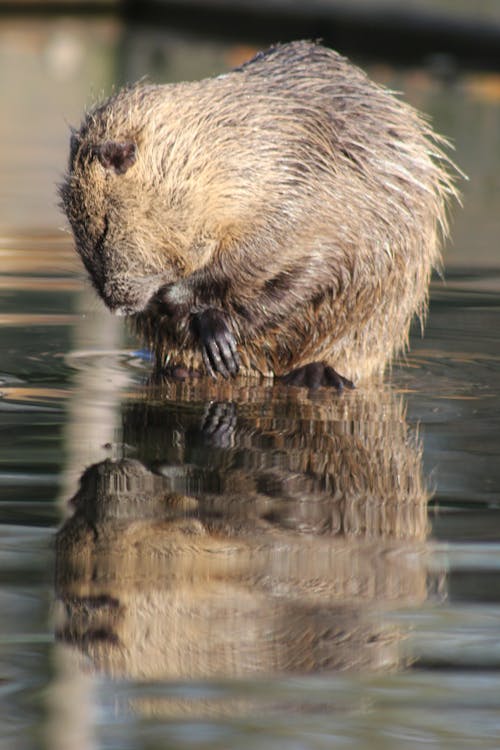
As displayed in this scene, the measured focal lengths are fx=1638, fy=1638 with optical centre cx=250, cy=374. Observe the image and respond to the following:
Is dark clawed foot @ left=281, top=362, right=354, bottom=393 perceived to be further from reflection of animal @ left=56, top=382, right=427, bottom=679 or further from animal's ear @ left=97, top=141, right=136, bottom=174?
animal's ear @ left=97, top=141, right=136, bottom=174

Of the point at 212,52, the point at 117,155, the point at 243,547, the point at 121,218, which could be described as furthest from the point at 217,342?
the point at 212,52

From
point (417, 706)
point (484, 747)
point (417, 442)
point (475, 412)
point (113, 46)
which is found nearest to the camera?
point (484, 747)

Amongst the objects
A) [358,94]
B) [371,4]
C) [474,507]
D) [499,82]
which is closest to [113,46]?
[371,4]

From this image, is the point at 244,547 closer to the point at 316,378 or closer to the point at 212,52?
the point at 316,378

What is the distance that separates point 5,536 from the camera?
3221mm

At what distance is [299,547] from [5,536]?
0.58 m

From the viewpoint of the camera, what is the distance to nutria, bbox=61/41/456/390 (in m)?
4.87

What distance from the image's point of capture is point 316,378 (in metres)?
5.21

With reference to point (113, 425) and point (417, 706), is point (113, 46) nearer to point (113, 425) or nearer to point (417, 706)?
point (113, 425)

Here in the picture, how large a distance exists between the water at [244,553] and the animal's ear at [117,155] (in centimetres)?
66

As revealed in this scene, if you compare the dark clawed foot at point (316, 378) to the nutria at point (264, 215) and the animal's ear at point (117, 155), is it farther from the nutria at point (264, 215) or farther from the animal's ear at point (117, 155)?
the animal's ear at point (117, 155)

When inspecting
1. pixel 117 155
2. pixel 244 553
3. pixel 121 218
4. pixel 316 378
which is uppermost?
pixel 117 155

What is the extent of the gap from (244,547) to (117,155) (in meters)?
1.98

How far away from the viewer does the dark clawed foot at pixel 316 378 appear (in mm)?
5156
